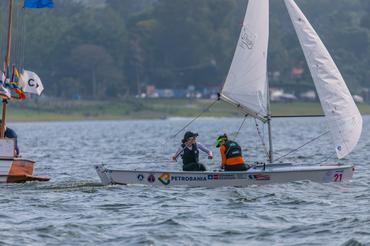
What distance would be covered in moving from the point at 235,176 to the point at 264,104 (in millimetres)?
3085

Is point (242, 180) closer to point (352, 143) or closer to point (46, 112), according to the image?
point (352, 143)

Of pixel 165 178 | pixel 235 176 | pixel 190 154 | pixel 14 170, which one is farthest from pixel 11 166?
pixel 235 176

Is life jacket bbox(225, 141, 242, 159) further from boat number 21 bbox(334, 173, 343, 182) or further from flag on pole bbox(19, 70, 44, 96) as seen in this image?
flag on pole bbox(19, 70, 44, 96)

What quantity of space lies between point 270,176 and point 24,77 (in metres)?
8.35

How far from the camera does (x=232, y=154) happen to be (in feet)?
113

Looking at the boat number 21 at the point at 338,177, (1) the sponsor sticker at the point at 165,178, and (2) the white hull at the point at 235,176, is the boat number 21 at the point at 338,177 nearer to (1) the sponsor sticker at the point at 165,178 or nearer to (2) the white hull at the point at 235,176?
(2) the white hull at the point at 235,176

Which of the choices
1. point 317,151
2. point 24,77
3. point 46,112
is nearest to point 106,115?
point 46,112

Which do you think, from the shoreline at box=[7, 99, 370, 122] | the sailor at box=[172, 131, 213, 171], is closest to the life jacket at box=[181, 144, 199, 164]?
the sailor at box=[172, 131, 213, 171]

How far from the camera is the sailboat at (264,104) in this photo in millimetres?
34750

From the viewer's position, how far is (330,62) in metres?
36.0

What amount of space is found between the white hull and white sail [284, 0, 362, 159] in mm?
684

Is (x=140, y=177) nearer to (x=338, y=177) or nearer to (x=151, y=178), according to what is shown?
(x=151, y=178)

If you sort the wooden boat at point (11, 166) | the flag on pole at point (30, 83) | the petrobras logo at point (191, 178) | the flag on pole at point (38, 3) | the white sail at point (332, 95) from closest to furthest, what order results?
the petrobras logo at point (191, 178) → the white sail at point (332, 95) → the wooden boat at point (11, 166) → the flag on pole at point (30, 83) → the flag on pole at point (38, 3)

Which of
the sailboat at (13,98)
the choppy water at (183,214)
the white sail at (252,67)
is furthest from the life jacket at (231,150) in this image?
the sailboat at (13,98)
